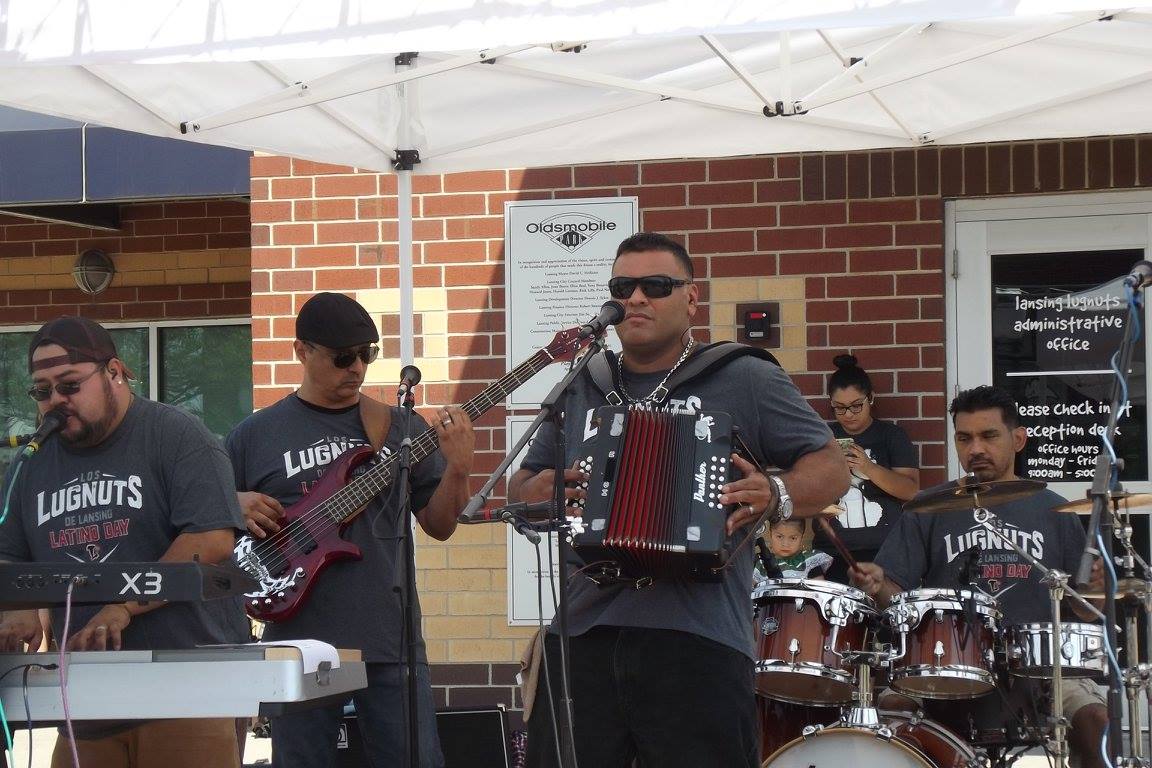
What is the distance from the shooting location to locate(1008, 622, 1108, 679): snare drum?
578 cm

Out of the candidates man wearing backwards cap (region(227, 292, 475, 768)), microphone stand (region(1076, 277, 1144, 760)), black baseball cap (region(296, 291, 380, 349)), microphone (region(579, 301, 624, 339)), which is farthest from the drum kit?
microphone (region(579, 301, 624, 339))

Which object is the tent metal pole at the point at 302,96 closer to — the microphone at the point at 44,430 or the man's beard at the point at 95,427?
the man's beard at the point at 95,427

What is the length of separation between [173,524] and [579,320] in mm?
3607

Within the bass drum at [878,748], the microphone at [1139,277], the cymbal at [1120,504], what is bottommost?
the bass drum at [878,748]

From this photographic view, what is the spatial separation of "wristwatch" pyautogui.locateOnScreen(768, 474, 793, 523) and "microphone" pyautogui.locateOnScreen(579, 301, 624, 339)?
0.61 metres

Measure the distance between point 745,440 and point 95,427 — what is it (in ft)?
6.39

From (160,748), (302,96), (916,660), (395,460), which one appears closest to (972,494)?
(916,660)

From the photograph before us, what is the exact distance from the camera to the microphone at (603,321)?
4035mm

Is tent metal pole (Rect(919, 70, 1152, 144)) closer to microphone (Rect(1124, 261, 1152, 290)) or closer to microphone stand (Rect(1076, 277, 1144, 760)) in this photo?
microphone (Rect(1124, 261, 1152, 290))

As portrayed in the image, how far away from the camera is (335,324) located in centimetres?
528

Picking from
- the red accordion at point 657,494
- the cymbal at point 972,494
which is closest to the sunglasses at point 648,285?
the red accordion at point 657,494

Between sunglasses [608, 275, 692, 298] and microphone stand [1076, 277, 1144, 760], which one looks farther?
sunglasses [608, 275, 692, 298]

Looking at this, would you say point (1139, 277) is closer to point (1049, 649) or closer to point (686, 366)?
point (686, 366)

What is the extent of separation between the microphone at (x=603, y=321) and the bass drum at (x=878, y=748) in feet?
7.81
